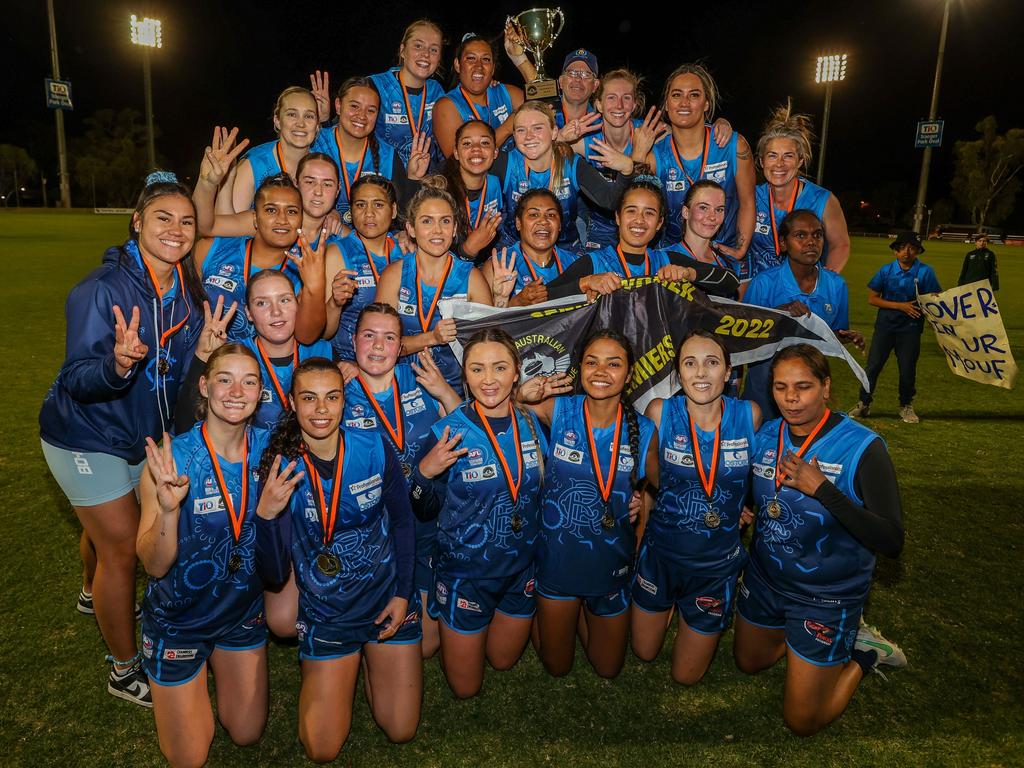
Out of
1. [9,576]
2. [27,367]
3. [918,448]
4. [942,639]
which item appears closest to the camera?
[942,639]

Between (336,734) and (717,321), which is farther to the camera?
(717,321)

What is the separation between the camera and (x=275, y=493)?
3.19 m

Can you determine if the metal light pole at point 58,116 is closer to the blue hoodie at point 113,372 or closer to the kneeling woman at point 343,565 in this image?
the blue hoodie at point 113,372

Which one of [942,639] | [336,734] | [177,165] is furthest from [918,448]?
[177,165]

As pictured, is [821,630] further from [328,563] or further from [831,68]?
[831,68]

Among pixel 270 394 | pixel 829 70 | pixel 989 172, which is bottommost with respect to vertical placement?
pixel 270 394

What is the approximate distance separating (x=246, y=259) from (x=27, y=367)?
24.5ft

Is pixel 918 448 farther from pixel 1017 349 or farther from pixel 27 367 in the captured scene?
pixel 27 367

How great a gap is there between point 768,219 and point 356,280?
3056 mm

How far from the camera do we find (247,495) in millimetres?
3318

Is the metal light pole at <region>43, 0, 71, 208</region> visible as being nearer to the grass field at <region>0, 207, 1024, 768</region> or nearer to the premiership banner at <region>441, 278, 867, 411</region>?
the grass field at <region>0, 207, 1024, 768</region>

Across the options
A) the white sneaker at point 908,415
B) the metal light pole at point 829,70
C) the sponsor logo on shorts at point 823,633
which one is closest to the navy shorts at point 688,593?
the sponsor logo on shorts at point 823,633

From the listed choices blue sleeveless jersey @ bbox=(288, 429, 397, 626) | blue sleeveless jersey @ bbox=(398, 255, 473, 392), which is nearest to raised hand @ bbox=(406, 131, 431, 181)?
blue sleeveless jersey @ bbox=(398, 255, 473, 392)

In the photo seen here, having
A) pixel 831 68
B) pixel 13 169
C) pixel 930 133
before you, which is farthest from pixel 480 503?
pixel 13 169
